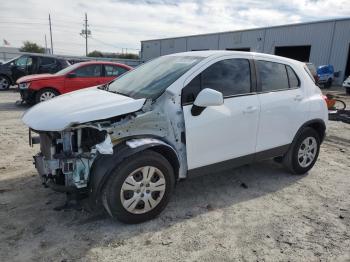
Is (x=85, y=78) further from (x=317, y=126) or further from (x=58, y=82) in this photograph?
(x=317, y=126)

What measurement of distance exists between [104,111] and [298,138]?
305cm

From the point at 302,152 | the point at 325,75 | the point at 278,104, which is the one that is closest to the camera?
the point at 278,104

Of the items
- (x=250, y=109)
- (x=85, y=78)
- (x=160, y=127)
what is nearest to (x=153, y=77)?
(x=160, y=127)

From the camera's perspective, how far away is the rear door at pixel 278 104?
4336 mm

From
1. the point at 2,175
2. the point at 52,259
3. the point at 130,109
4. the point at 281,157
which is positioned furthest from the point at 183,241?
the point at 2,175

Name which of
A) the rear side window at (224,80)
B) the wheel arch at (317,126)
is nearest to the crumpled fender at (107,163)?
the rear side window at (224,80)

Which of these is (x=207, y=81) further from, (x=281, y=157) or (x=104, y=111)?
(x=281, y=157)

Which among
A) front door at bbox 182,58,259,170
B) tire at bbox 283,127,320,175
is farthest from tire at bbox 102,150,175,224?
tire at bbox 283,127,320,175

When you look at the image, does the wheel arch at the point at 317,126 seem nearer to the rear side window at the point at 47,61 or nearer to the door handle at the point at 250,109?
the door handle at the point at 250,109

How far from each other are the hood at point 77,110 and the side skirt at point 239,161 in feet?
3.58

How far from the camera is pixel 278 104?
14.6ft

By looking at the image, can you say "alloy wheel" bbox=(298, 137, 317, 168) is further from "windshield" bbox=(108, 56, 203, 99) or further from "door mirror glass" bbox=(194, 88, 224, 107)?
"windshield" bbox=(108, 56, 203, 99)

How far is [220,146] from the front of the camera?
3.92 meters

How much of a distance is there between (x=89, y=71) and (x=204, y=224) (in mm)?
8200
